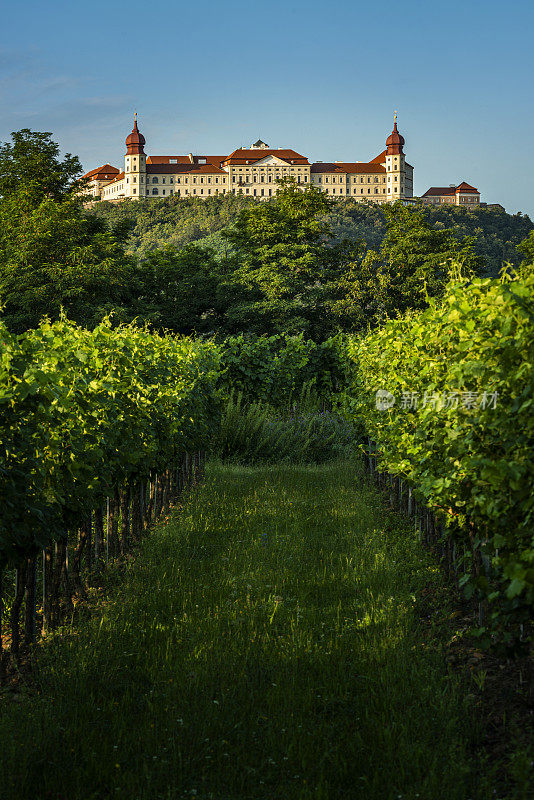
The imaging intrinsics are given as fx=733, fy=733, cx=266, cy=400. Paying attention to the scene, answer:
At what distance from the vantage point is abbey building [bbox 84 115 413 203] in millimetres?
145000

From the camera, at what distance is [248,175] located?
147 metres

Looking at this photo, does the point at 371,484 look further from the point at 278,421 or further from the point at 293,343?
the point at 293,343

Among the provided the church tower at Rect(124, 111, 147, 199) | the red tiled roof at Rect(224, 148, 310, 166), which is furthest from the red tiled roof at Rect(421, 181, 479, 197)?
the church tower at Rect(124, 111, 147, 199)

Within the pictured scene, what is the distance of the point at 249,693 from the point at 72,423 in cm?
225

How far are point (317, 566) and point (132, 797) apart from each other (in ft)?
12.4

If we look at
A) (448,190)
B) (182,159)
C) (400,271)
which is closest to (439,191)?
(448,190)

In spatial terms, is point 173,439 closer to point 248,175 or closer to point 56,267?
point 56,267

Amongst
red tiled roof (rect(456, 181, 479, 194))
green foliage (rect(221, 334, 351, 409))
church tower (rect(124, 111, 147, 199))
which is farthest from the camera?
red tiled roof (rect(456, 181, 479, 194))

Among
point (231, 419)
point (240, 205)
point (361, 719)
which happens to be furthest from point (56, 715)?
point (240, 205)

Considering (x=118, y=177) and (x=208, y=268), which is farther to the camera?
(x=118, y=177)

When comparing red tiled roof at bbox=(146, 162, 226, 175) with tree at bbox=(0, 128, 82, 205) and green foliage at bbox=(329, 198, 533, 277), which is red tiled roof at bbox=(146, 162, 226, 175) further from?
tree at bbox=(0, 128, 82, 205)

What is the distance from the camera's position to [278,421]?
1588 cm

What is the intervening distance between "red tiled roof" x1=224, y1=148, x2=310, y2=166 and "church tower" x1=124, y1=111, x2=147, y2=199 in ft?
55.7

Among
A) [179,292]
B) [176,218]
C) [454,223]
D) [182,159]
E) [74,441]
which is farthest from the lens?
[182,159]
